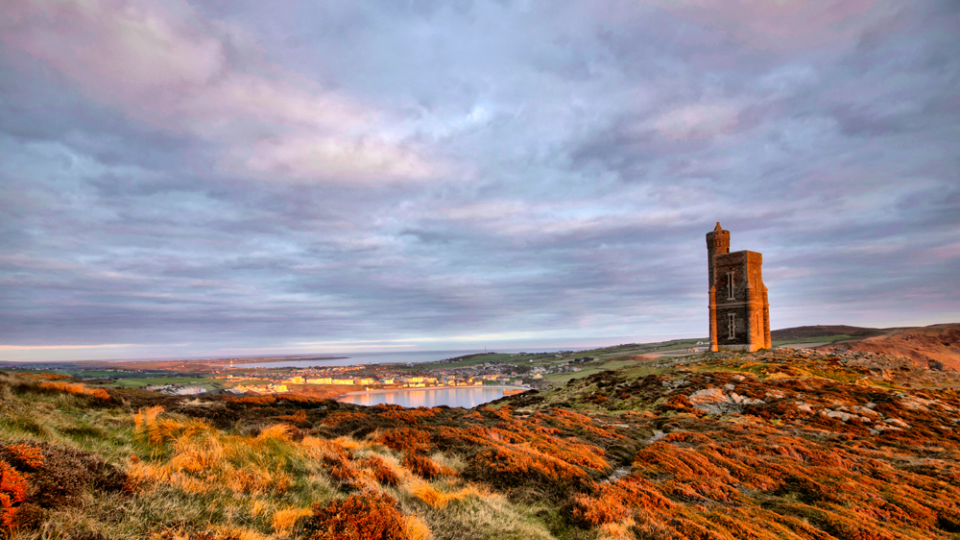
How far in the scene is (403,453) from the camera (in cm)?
1035

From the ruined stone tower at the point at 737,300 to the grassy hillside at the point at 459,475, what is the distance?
54.9 ft

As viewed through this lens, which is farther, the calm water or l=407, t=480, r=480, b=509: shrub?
the calm water

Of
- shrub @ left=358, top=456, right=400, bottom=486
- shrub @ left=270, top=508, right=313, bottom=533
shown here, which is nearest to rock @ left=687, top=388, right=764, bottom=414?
shrub @ left=358, top=456, right=400, bottom=486

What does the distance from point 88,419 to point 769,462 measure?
18.8m

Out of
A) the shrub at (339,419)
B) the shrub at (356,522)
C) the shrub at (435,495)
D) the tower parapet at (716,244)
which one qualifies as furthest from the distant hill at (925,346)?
the shrub at (356,522)

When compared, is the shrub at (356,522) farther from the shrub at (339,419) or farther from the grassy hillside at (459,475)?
the shrub at (339,419)

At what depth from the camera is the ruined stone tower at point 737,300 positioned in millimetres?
35438

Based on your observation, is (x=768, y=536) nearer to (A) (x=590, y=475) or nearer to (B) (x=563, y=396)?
(A) (x=590, y=475)

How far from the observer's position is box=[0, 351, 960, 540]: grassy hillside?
484cm

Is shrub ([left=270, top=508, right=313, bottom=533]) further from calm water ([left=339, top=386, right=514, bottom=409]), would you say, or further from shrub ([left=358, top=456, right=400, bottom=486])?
calm water ([left=339, top=386, right=514, bottom=409])

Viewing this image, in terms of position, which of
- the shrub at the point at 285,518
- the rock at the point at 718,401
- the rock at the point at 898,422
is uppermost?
the shrub at the point at 285,518

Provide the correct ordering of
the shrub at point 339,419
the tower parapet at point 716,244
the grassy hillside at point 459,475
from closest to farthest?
the grassy hillside at point 459,475 < the shrub at point 339,419 < the tower parapet at point 716,244

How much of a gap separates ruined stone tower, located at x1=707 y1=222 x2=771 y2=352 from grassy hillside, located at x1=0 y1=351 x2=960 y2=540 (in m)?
16.7

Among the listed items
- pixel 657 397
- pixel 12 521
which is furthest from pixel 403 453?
pixel 657 397
